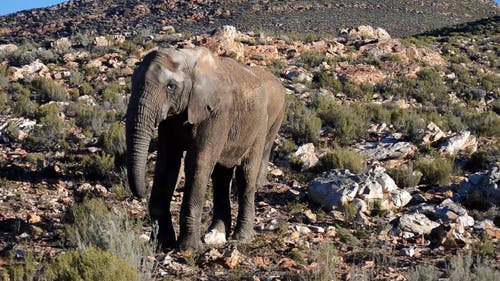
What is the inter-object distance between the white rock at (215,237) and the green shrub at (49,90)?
10.3m

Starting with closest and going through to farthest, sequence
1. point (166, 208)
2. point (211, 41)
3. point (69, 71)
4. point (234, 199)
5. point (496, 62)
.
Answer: point (166, 208), point (234, 199), point (69, 71), point (211, 41), point (496, 62)

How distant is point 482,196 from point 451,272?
3.78 m

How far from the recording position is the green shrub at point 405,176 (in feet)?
33.4

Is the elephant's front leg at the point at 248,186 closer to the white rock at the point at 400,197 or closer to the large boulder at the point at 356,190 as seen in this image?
the large boulder at the point at 356,190

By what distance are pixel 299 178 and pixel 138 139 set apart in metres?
5.42

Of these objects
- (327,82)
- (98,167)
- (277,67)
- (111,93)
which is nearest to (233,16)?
(277,67)

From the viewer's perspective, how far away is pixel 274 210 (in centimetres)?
884

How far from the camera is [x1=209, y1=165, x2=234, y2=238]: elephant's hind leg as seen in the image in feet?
24.9

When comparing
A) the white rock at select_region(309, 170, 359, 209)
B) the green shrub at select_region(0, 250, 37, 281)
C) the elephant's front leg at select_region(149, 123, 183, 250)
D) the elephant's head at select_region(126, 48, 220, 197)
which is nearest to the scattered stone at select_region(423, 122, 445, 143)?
the white rock at select_region(309, 170, 359, 209)

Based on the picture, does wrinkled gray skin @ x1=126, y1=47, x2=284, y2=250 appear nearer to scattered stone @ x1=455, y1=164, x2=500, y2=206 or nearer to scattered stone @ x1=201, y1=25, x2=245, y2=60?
scattered stone @ x1=455, y1=164, x2=500, y2=206

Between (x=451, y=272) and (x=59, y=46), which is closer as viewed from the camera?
(x=451, y=272)

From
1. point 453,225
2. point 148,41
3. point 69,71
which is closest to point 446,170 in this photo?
point 453,225

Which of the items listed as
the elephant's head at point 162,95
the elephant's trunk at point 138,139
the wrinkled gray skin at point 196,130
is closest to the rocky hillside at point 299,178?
the wrinkled gray skin at point 196,130

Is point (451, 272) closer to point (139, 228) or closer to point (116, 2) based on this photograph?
point (139, 228)
